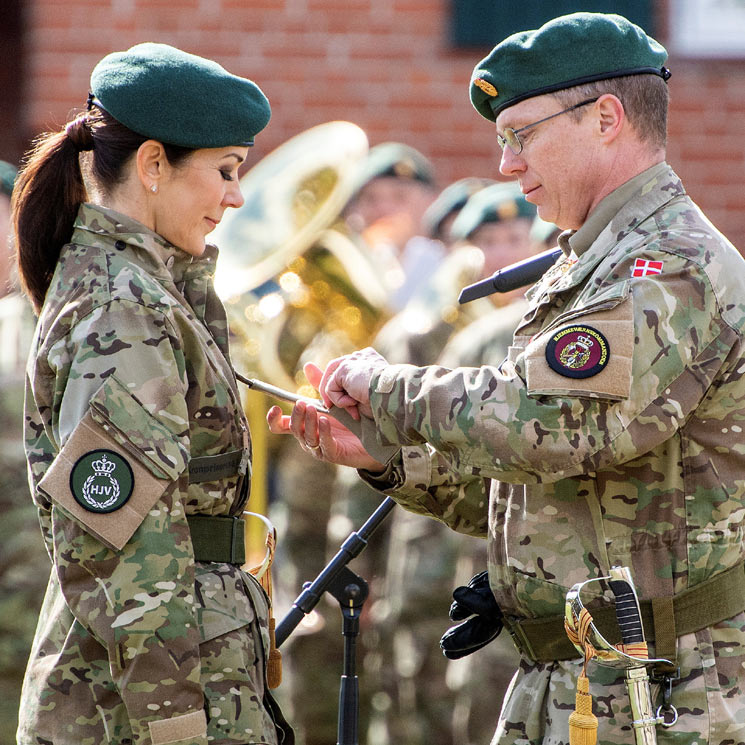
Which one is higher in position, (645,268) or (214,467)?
(645,268)

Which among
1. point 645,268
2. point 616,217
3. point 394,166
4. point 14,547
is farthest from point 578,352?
point 394,166

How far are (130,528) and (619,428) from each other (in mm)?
931

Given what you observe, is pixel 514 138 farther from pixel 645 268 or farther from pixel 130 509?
pixel 130 509

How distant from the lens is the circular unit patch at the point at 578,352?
260cm

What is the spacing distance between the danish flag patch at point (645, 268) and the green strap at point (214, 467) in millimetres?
894

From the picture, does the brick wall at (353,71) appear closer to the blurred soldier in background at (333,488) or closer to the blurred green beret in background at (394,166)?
the blurred green beret in background at (394,166)

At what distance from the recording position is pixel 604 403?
8.60 feet

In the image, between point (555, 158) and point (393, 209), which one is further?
point (393, 209)

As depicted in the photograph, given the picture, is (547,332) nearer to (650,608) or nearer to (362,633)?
(650,608)

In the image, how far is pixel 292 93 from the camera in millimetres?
7965

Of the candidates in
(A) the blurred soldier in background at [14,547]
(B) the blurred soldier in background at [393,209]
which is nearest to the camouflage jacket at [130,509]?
(A) the blurred soldier in background at [14,547]

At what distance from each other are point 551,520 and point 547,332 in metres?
0.39

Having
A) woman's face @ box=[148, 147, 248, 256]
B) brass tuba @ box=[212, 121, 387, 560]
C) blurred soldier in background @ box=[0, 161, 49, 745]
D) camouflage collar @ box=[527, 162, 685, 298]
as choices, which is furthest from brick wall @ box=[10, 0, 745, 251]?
camouflage collar @ box=[527, 162, 685, 298]

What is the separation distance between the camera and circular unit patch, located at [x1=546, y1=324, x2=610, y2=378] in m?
2.60
